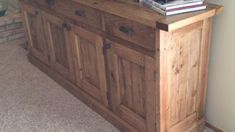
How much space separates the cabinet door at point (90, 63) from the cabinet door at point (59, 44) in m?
0.10

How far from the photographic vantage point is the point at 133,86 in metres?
1.69

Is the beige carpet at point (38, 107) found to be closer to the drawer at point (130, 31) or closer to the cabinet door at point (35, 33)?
the cabinet door at point (35, 33)

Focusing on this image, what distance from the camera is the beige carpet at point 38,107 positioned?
6.61 feet

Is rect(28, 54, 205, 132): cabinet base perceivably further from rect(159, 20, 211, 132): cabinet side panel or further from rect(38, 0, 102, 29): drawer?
rect(38, 0, 102, 29): drawer

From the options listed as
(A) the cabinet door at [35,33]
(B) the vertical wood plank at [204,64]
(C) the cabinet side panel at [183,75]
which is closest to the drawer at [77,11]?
(A) the cabinet door at [35,33]

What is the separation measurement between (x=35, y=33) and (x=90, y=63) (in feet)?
2.95

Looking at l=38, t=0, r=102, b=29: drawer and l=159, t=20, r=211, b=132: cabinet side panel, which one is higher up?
l=38, t=0, r=102, b=29: drawer

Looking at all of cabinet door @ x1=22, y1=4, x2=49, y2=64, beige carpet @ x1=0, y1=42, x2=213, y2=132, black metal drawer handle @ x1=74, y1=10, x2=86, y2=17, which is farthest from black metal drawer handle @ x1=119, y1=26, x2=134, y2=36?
cabinet door @ x1=22, y1=4, x2=49, y2=64

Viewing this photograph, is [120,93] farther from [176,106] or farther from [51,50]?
[51,50]

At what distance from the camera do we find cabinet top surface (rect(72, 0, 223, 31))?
1.33 metres

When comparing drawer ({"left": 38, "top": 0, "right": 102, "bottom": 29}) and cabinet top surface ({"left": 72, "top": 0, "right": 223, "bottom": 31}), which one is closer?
cabinet top surface ({"left": 72, "top": 0, "right": 223, "bottom": 31})

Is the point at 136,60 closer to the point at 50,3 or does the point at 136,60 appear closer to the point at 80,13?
the point at 80,13

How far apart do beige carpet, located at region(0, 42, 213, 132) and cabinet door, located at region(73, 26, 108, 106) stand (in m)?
0.17

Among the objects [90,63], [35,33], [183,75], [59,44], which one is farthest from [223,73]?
[35,33]
